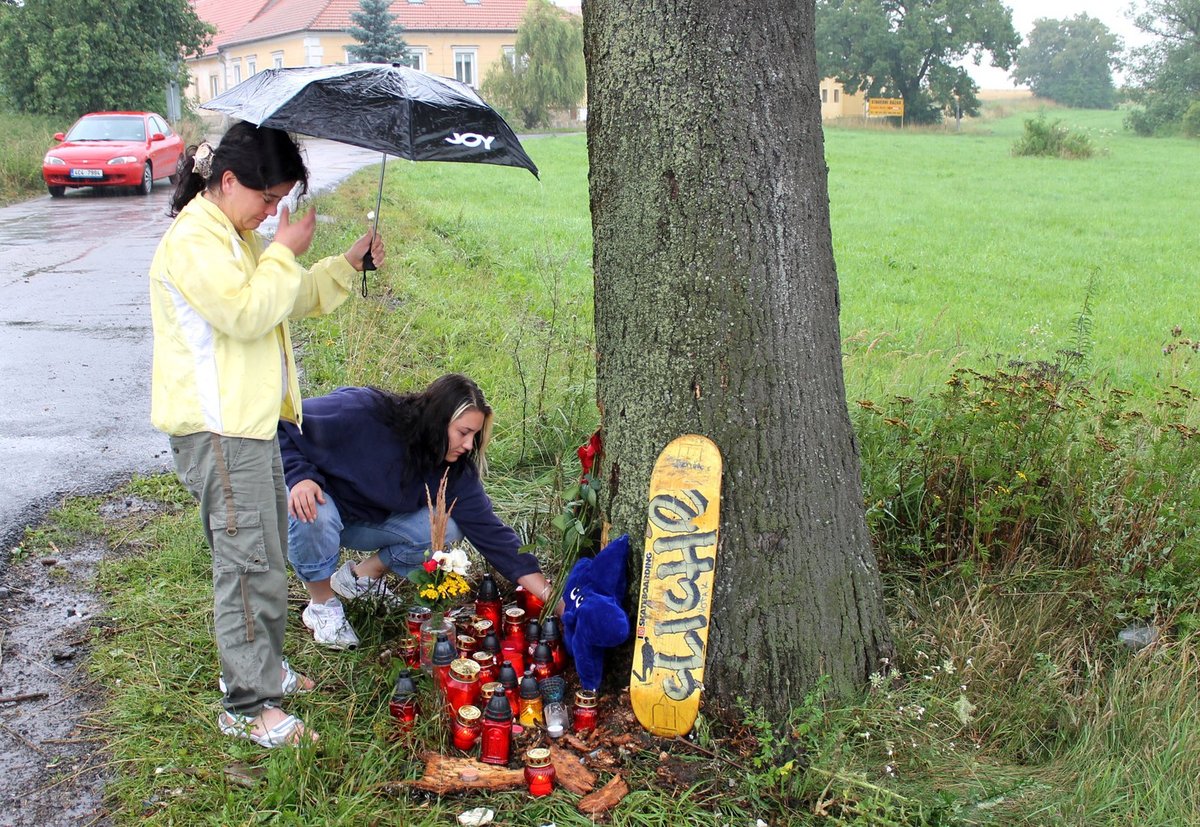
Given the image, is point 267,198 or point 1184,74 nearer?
point 267,198

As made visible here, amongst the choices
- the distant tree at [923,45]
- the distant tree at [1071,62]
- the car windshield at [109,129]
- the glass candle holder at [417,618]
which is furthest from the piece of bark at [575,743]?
the distant tree at [1071,62]

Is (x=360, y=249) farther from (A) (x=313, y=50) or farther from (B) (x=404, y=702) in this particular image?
(A) (x=313, y=50)

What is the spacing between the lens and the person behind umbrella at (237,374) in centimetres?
265

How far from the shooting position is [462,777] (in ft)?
9.20

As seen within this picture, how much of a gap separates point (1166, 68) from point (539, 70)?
33.6m

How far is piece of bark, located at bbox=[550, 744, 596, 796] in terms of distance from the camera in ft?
9.23

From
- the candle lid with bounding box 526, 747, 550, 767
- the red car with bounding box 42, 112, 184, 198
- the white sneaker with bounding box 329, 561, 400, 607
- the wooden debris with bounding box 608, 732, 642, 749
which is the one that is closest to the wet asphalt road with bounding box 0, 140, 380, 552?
the white sneaker with bounding box 329, 561, 400, 607

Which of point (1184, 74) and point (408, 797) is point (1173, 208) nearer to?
point (408, 797)

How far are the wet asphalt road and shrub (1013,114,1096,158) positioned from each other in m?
25.7

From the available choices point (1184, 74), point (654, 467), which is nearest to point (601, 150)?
point (654, 467)

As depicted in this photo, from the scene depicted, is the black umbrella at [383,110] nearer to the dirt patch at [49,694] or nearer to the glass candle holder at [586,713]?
the glass candle holder at [586,713]

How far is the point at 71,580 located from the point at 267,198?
2031 millimetres

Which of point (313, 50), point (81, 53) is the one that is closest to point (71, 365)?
point (81, 53)

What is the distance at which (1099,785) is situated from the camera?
293 cm
